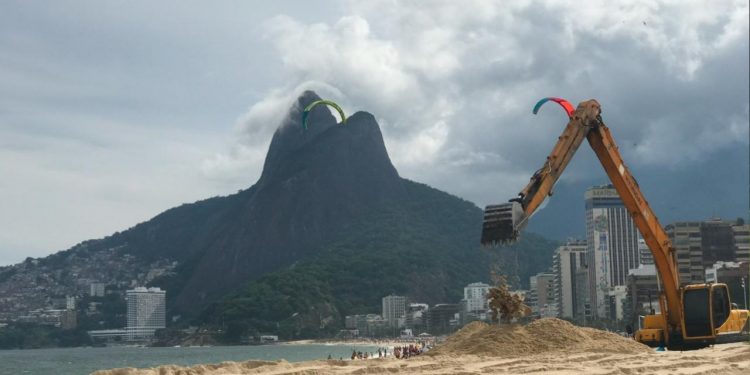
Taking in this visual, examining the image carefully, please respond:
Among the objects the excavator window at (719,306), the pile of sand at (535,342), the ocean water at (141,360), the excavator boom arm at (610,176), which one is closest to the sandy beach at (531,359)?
the pile of sand at (535,342)

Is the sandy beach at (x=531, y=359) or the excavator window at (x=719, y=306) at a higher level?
the excavator window at (x=719, y=306)

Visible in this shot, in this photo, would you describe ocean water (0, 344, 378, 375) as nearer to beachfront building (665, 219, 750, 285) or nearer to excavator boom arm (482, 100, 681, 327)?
beachfront building (665, 219, 750, 285)

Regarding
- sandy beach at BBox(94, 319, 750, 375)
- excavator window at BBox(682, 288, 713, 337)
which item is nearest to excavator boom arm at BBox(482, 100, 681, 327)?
excavator window at BBox(682, 288, 713, 337)

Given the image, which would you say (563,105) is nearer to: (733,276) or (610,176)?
(610,176)

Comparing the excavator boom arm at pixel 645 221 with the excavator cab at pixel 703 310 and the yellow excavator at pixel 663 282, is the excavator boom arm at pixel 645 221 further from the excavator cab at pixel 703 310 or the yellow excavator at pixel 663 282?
the excavator cab at pixel 703 310

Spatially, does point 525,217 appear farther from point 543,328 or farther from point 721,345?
point 721,345

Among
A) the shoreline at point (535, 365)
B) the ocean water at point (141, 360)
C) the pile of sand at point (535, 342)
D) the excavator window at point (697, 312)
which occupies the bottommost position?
the ocean water at point (141, 360)
